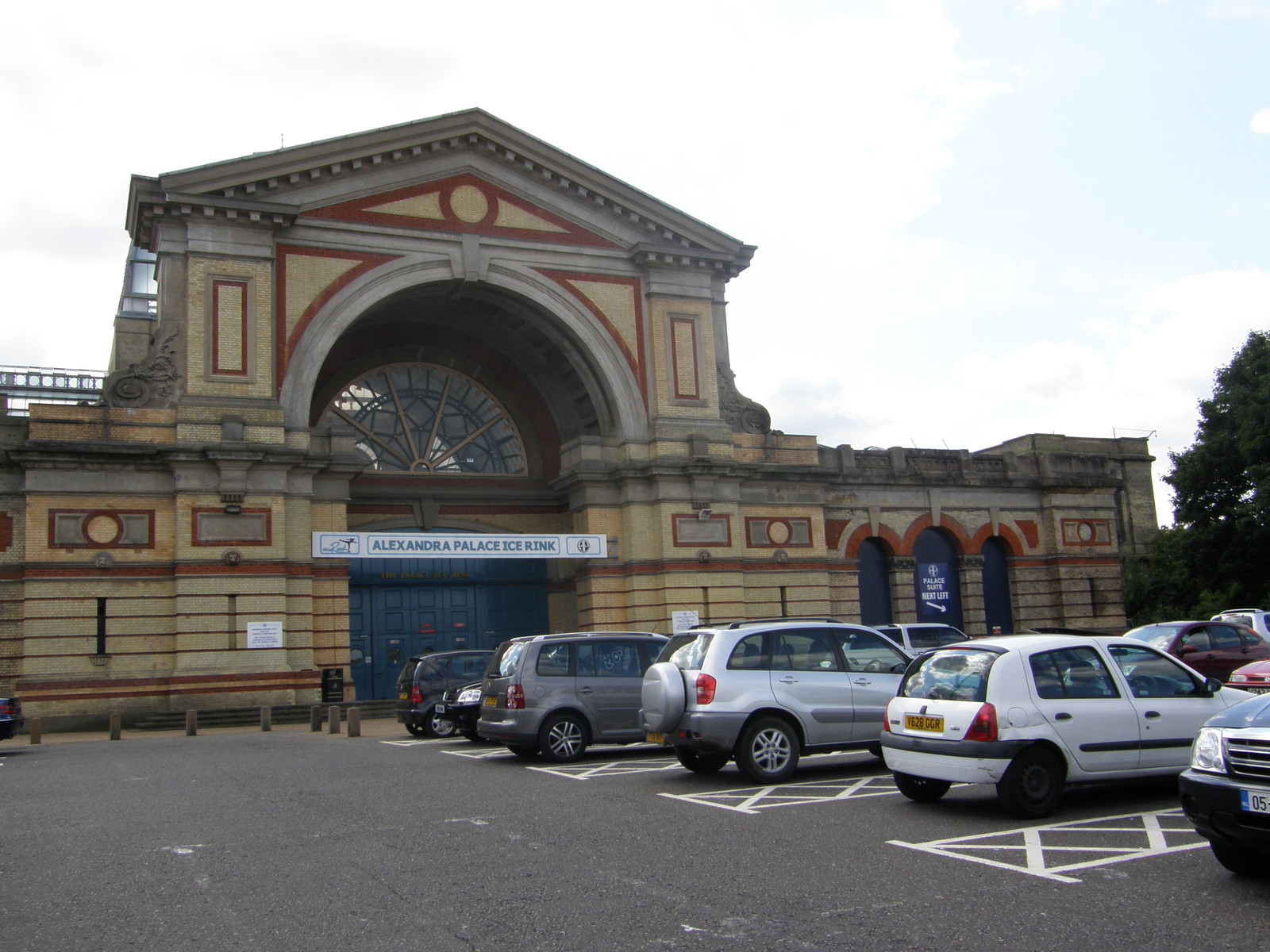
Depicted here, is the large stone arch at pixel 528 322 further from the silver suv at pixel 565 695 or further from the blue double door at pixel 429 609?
the silver suv at pixel 565 695

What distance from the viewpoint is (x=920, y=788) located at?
10445 millimetres

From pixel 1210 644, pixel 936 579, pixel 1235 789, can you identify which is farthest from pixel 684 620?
pixel 1235 789

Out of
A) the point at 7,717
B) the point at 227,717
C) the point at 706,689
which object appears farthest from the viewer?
the point at 227,717

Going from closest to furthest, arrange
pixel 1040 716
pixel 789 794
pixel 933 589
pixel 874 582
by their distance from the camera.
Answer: pixel 1040 716
pixel 789 794
pixel 874 582
pixel 933 589

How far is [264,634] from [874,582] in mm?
17132

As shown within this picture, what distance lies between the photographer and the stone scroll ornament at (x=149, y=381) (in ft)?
82.9

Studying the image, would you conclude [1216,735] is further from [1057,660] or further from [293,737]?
[293,737]

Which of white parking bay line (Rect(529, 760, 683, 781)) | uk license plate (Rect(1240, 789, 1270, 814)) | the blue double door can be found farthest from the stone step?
uk license plate (Rect(1240, 789, 1270, 814))

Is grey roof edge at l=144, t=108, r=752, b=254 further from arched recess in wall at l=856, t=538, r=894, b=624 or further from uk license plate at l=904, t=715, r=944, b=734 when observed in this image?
uk license plate at l=904, t=715, r=944, b=734

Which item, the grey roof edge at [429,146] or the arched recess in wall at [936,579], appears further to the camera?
the arched recess in wall at [936,579]

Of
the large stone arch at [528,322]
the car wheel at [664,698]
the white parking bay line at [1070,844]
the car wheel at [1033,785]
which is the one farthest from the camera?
the large stone arch at [528,322]

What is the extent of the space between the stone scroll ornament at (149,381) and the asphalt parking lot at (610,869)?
13.9 meters

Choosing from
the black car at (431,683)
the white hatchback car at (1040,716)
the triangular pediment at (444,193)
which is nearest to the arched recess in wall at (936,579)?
the triangular pediment at (444,193)

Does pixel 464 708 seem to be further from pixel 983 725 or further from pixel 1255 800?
pixel 1255 800
